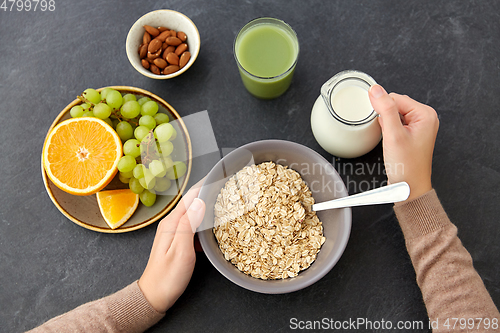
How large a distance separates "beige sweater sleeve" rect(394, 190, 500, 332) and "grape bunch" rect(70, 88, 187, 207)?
2.14 feet

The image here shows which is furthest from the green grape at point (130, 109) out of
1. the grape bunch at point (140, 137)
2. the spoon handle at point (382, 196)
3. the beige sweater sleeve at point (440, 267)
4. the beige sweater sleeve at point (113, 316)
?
the beige sweater sleeve at point (440, 267)

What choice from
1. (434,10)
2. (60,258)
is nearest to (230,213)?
(60,258)

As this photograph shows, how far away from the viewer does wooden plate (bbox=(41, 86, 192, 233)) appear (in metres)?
1.02

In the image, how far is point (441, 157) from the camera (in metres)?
1.07

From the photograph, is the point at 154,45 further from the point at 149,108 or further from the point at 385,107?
the point at 385,107

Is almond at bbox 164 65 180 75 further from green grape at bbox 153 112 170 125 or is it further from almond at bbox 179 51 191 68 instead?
green grape at bbox 153 112 170 125

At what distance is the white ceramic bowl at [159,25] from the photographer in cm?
104

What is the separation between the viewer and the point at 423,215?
Result: 909 mm

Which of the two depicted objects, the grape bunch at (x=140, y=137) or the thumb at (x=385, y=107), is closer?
the thumb at (x=385, y=107)

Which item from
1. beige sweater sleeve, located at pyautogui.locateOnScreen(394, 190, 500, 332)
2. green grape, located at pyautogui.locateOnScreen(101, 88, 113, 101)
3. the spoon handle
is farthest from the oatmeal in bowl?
green grape, located at pyautogui.locateOnScreen(101, 88, 113, 101)

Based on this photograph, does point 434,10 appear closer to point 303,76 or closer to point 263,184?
point 303,76

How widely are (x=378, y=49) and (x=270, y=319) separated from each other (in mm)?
904

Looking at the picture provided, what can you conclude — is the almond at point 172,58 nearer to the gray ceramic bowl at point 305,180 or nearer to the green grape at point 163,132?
the green grape at point 163,132

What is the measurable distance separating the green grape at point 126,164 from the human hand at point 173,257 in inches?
7.0
